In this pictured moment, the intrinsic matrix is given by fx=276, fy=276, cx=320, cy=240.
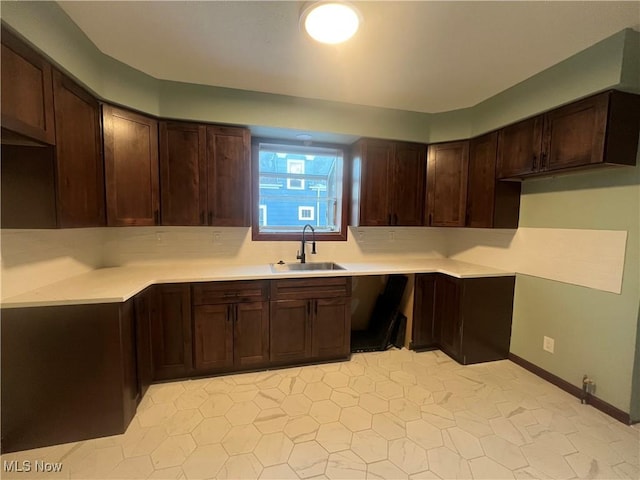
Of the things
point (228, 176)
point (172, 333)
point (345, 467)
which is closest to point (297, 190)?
point (228, 176)

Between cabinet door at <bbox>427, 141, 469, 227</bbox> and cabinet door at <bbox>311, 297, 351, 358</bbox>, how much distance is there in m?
1.42

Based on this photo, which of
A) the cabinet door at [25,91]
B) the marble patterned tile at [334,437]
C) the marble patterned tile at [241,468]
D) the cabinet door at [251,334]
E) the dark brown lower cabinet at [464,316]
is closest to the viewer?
the cabinet door at [25,91]

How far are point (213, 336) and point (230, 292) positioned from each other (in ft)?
1.32

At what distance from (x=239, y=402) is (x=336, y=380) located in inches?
31.8

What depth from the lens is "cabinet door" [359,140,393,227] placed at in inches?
115

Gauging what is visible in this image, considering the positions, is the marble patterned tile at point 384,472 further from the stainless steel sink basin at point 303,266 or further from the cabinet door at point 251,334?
the stainless steel sink basin at point 303,266

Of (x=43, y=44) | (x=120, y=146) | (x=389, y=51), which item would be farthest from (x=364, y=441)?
(x=43, y=44)

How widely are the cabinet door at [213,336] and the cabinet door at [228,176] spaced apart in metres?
0.80

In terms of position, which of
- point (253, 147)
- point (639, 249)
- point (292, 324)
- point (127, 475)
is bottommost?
point (127, 475)

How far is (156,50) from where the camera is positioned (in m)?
1.95

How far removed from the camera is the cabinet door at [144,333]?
1988 mm

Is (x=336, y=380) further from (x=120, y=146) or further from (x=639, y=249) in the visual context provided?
(x=120, y=146)

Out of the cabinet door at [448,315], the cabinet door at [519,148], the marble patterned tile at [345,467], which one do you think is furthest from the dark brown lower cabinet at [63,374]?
the cabinet door at [519,148]

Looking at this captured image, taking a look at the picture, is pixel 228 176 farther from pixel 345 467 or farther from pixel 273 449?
pixel 345 467
